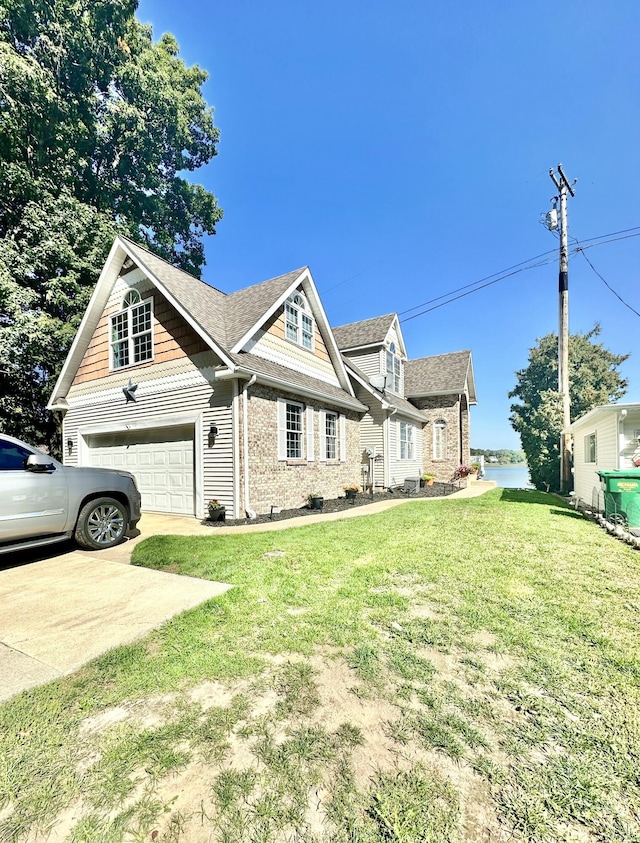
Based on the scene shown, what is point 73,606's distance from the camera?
12.5 feet

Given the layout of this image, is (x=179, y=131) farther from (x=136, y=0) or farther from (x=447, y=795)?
(x=447, y=795)

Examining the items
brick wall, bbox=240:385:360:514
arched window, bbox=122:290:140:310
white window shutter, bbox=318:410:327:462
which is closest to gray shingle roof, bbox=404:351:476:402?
white window shutter, bbox=318:410:327:462

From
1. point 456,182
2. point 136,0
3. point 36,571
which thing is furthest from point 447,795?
point 136,0

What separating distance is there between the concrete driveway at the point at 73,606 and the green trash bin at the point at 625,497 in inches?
320

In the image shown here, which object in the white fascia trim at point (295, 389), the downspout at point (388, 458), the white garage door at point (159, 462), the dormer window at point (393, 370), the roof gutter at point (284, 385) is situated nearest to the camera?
the roof gutter at point (284, 385)

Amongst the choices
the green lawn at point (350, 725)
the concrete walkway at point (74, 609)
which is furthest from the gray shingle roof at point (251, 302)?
the green lawn at point (350, 725)

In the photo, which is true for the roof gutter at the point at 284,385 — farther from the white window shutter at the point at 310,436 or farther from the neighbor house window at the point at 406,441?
the neighbor house window at the point at 406,441

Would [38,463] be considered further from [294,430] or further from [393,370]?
[393,370]

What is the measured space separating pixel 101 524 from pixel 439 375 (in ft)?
57.5

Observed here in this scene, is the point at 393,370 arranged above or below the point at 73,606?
above

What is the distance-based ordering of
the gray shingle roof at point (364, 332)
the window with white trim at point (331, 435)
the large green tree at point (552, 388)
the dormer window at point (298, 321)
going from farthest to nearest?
the large green tree at point (552, 388)
the gray shingle roof at point (364, 332)
the window with white trim at point (331, 435)
the dormer window at point (298, 321)

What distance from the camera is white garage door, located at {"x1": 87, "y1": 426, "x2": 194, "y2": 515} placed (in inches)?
374

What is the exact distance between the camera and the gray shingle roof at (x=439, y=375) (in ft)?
60.4

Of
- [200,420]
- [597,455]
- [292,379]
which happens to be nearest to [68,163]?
[200,420]
